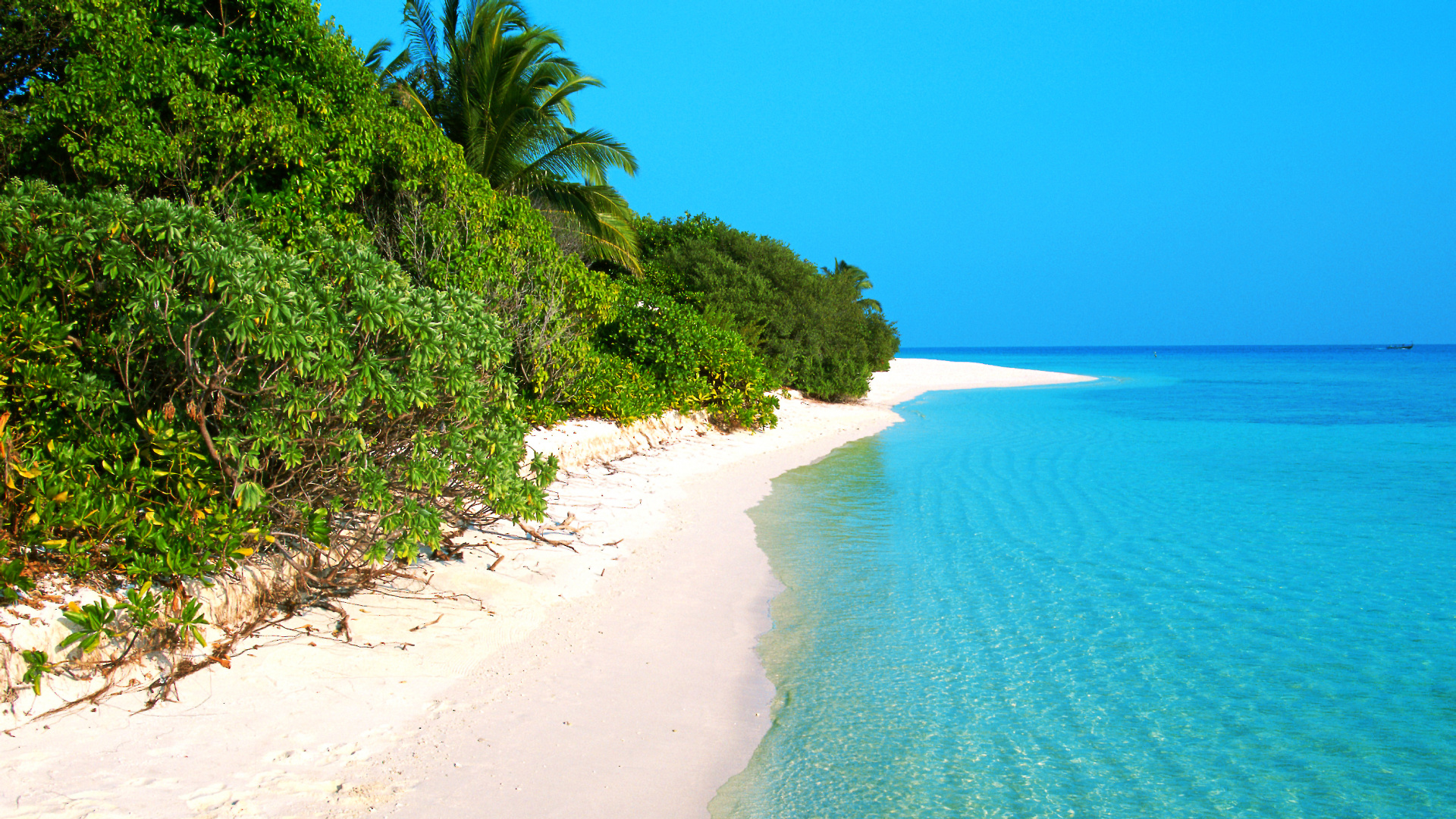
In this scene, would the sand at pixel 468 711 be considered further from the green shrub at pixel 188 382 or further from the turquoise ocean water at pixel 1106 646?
the green shrub at pixel 188 382

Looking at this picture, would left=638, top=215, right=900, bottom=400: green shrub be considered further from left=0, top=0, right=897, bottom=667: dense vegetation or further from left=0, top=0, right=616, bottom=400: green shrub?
left=0, top=0, right=616, bottom=400: green shrub

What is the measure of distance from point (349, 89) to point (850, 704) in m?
8.57

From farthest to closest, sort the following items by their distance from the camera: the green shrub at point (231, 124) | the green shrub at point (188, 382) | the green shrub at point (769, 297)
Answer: the green shrub at point (769, 297) → the green shrub at point (231, 124) → the green shrub at point (188, 382)

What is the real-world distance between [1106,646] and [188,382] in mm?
6577

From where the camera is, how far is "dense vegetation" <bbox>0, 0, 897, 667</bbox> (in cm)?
481

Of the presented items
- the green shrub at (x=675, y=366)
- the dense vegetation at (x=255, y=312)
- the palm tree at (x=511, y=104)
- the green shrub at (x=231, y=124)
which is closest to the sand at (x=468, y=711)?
the dense vegetation at (x=255, y=312)

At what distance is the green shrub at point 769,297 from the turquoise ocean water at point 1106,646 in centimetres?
876

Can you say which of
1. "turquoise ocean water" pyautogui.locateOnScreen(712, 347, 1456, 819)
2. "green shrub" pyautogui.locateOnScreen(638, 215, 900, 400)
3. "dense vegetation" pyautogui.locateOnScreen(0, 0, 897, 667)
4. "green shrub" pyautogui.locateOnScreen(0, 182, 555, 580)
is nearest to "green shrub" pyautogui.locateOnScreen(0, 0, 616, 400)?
"dense vegetation" pyautogui.locateOnScreen(0, 0, 897, 667)

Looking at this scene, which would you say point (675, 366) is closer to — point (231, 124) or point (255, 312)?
point (231, 124)

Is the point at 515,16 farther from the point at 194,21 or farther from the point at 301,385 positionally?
the point at 301,385

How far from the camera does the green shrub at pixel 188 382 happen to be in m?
4.71

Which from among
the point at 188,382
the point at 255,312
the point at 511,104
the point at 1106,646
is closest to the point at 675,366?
the point at 511,104

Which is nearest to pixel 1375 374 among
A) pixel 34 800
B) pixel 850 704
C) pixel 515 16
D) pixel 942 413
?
pixel 942 413

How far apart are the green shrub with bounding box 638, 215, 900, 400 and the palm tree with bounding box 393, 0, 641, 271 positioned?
4763 mm
